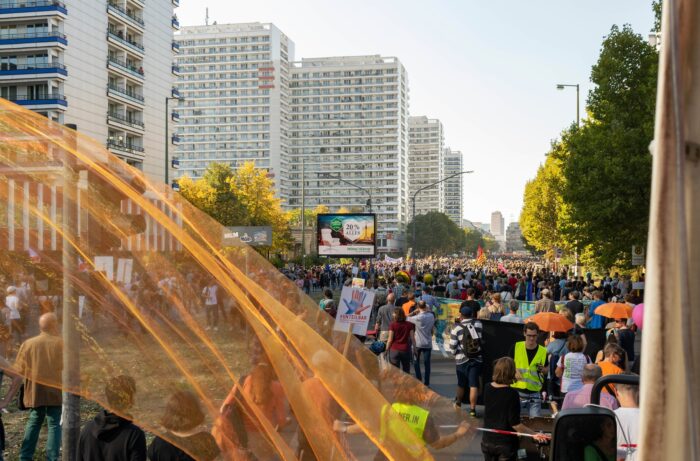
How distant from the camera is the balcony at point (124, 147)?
57594 millimetres

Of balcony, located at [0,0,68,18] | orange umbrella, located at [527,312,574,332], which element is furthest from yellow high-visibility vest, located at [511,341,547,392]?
balcony, located at [0,0,68,18]

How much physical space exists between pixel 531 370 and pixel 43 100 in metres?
51.9

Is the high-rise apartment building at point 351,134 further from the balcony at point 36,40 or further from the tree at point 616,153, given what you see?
the tree at point 616,153

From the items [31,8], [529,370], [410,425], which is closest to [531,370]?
[529,370]

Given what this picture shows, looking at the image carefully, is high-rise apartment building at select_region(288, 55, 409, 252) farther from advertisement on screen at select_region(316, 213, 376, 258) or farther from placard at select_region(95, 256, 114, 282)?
placard at select_region(95, 256, 114, 282)

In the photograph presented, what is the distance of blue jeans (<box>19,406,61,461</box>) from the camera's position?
703 centimetres

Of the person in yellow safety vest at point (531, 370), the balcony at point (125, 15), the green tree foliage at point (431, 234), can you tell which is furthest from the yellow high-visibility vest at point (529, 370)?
the green tree foliage at point (431, 234)

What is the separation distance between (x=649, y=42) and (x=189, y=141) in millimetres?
150115

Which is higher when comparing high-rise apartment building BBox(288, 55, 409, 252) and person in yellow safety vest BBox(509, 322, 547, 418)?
high-rise apartment building BBox(288, 55, 409, 252)

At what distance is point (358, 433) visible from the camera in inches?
151

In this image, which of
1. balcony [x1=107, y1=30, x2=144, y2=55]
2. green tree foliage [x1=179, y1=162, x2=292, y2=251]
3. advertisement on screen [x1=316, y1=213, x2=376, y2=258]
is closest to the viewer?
advertisement on screen [x1=316, y1=213, x2=376, y2=258]

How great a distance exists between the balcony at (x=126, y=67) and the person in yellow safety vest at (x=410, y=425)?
58.5 meters

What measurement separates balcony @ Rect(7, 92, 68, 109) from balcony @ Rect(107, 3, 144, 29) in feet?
31.3

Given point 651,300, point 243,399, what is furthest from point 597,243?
point 651,300
